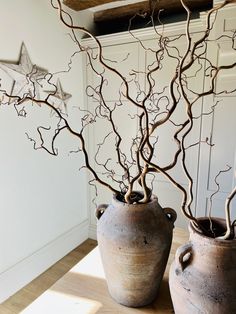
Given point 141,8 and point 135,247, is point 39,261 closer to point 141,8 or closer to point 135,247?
point 135,247

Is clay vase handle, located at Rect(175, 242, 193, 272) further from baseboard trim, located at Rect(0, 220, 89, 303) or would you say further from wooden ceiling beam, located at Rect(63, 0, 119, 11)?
wooden ceiling beam, located at Rect(63, 0, 119, 11)

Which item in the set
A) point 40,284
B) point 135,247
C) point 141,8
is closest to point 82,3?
point 141,8

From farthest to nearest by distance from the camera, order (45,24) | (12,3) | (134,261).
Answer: (45,24) < (12,3) < (134,261)

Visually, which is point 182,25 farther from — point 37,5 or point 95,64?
point 37,5

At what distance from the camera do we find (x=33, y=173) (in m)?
2.10

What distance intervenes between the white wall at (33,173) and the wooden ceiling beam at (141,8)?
0.49 metres

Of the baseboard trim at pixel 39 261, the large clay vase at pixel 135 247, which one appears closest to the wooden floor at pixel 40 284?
the baseboard trim at pixel 39 261

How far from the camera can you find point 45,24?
A: 2.04 meters

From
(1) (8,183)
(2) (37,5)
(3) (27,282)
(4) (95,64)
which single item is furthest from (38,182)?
(2) (37,5)

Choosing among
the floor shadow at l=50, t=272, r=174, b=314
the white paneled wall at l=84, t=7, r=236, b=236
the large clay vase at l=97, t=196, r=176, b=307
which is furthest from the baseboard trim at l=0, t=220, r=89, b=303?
the large clay vase at l=97, t=196, r=176, b=307

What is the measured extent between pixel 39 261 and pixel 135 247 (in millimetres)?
1842

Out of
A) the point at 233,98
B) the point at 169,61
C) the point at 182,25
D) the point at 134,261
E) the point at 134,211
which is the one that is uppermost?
the point at 182,25

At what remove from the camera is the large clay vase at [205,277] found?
53 cm

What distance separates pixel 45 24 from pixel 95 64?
0.59 meters
